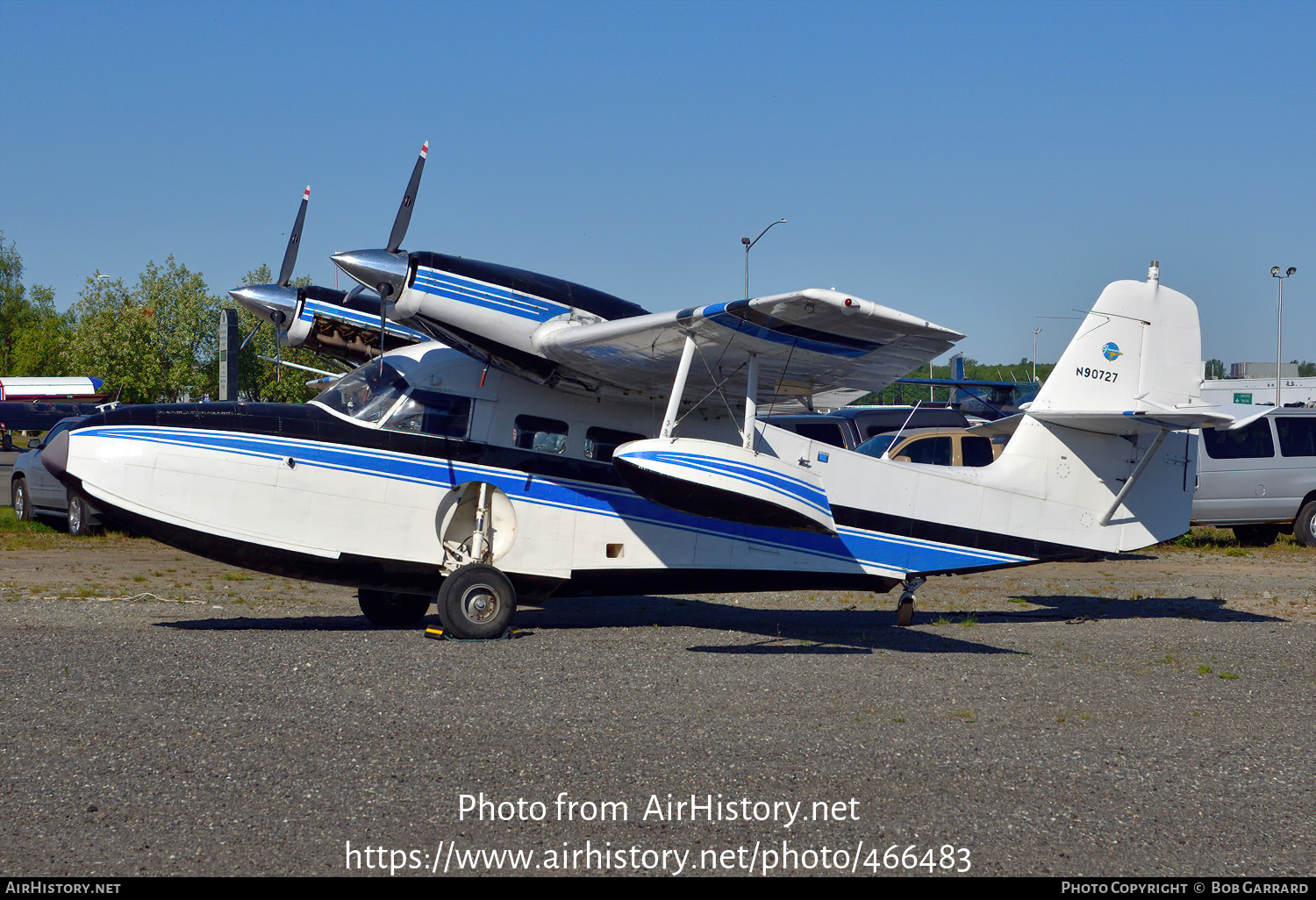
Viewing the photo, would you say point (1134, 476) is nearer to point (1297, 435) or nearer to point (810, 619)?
point (810, 619)

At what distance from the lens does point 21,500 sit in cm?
2070

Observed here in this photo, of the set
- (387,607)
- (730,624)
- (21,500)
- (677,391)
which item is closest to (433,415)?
(387,607)

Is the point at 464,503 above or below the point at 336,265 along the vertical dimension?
below

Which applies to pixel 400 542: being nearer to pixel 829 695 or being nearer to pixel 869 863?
pixel 829 695

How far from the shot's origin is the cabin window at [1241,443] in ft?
61.0

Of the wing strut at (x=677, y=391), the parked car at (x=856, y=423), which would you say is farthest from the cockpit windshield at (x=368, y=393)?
the parked car at (x=856, y=423)

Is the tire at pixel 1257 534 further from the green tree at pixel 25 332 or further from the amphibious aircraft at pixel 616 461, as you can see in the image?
the green tree at pixel 25 332

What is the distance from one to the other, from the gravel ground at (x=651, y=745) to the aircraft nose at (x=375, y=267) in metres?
3.18

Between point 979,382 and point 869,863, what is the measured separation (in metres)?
29.8

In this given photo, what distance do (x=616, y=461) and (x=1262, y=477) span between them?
14314mm

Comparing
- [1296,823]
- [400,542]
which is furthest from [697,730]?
[400,542]

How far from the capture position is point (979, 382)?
32.8 metres

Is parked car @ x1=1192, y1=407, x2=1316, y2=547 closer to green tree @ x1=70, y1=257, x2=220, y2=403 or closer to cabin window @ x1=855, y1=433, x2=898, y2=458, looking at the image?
cabin window @ x1=855, y1=433, x2=898, y2=458

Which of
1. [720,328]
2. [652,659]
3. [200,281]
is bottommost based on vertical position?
[652,659]
